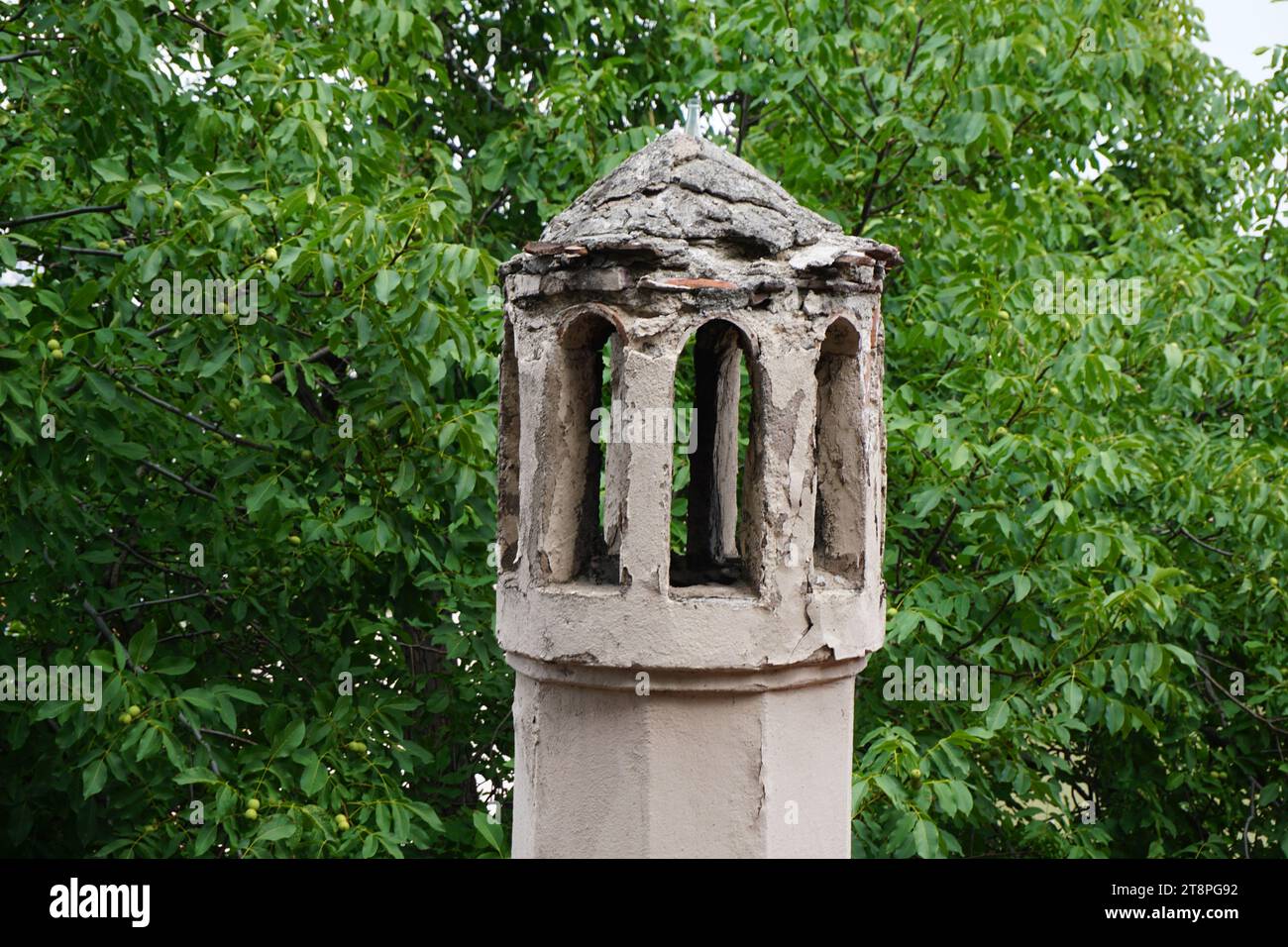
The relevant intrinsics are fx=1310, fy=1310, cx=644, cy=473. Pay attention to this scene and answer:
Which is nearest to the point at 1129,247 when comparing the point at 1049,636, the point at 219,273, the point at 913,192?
the point at 913,192

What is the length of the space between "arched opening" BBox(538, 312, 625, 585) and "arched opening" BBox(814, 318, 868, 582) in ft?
2.73

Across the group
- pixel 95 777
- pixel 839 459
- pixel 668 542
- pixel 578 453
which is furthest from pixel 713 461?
pixel 95 777

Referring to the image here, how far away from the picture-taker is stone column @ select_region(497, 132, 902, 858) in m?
4.59

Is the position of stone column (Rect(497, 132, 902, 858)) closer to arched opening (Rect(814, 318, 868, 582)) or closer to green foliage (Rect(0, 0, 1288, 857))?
arched opening (Rect(814, 318, 868, 582))

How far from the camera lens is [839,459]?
16.8ft

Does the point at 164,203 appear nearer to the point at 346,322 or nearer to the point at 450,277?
the point at 346,322

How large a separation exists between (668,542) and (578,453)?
1.92ft

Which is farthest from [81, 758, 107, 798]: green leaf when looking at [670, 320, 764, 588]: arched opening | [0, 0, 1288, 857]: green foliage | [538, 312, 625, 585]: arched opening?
[670, 320, 764, 588]: arched opening

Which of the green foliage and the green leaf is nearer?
the green leaf

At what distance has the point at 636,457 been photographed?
4594 millimetres

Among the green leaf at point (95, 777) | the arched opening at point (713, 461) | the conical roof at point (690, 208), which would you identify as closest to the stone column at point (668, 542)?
the conical roof at point (690, 208)

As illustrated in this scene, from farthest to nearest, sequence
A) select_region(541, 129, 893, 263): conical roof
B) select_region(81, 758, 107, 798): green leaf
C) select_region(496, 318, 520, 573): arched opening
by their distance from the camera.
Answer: select_region(81, 758, 107, 798): green leaf < select_region(496, 318, 520, 573): arched opening < select_region(541, 129, 893, 263): conical roof

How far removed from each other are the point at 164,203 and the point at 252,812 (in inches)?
111

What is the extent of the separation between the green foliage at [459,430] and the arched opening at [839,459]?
1291 mm
